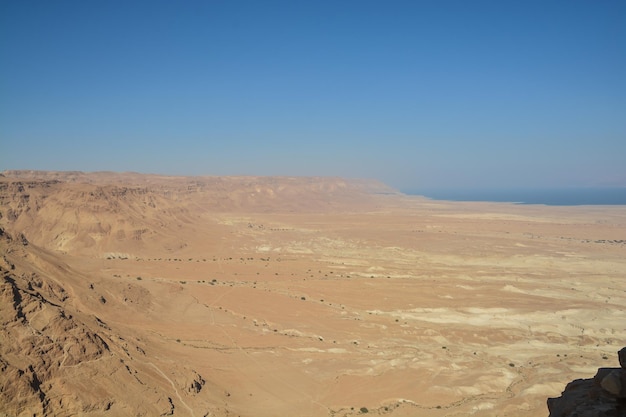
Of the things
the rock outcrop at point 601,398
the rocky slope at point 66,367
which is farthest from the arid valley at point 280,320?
the rock outcrop at point 601,398

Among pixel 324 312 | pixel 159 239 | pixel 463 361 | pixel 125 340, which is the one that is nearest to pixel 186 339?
pixel 125 340

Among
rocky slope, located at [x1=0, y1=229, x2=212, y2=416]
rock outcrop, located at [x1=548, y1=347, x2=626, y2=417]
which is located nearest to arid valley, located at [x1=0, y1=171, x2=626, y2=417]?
rocky slope, located at [x1=0, y1=229, x2=212, y2=416]

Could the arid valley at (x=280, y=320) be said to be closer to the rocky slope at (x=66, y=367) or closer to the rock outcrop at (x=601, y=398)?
the rocky slope at (x=66, y=367)

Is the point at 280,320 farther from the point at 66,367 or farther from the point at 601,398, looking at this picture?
the point at 601,398

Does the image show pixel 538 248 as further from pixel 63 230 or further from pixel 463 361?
pixel 63 230

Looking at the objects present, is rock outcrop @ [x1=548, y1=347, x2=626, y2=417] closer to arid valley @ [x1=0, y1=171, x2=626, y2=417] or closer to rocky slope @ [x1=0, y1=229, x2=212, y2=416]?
arid valley @ [x1=0, y1=171, x2=626, y2=417]

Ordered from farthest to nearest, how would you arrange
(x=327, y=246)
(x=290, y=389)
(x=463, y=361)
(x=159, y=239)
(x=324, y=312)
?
1. (x=327, y=246)
2. (x=159, y=239)
3. (x=324, y=312)
4. (x=463, y=361)
5. (x=290, y=389)
